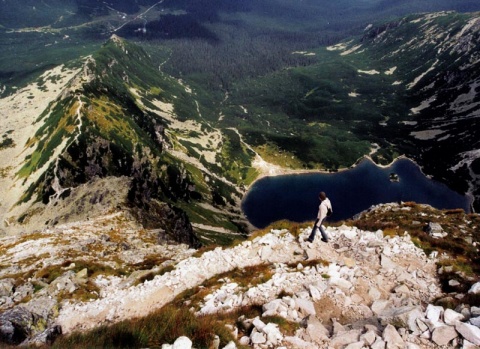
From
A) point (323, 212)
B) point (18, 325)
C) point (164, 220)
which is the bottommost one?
point (164, 220)

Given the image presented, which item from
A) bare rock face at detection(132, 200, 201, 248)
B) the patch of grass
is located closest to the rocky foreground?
the patch of grass

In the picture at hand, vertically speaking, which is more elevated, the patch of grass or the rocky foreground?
the patch of grass

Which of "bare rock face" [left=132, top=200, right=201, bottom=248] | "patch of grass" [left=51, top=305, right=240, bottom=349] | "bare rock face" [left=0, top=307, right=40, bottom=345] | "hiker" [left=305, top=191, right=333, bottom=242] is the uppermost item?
"patch of grass" [left=51, top=305, right=240, bottom=349]

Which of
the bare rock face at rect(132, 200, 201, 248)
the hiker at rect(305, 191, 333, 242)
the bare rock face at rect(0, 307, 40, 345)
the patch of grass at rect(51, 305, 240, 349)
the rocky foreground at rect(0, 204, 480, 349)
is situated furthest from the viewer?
the bare rock face at rect(132, 200, 201, 248)

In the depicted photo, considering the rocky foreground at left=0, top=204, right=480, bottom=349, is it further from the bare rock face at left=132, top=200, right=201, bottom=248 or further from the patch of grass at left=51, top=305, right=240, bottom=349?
the bare rock face at left=132, top=200, right=201, bottom=248

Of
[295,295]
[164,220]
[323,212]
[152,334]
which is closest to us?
[152,334]

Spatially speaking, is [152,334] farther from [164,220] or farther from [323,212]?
[164,220]

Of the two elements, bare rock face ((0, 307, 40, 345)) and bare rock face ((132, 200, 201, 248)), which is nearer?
bare rock face ((0, 307, 40, 345))

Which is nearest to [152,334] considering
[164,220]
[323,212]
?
[323,212]

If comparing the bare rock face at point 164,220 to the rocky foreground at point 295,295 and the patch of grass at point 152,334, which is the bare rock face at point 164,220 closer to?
the rocky foreground at point 295,295

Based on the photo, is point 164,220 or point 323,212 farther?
point 164,220
